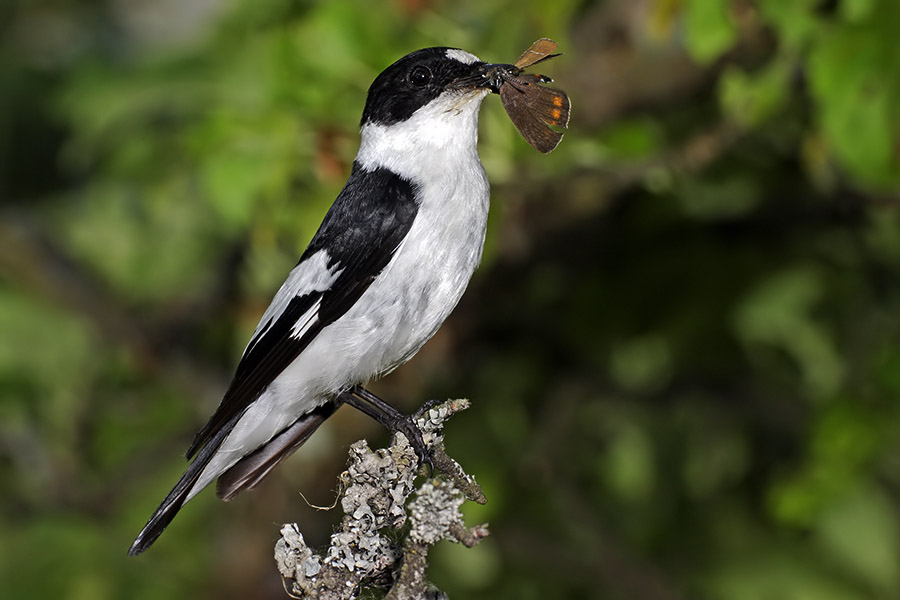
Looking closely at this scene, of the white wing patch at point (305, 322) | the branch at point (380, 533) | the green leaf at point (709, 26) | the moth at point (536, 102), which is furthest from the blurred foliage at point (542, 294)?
the branch at point (380, 533)

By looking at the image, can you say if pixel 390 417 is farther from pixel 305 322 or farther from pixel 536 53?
pixel 536 53

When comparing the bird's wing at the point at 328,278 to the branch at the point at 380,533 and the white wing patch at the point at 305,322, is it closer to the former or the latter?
the white wing patch at the point at 305,322

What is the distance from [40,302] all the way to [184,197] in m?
1.18

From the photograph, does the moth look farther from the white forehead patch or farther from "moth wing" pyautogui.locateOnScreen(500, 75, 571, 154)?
the white forehead patch

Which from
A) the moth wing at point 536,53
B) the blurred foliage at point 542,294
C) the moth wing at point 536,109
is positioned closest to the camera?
the moth wing at point 536,109

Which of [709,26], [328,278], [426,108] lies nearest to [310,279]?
[328,278]

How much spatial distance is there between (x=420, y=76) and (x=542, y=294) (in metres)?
2.55

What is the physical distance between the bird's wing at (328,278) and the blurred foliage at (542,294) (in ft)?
2.81

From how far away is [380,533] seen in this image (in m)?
1.62

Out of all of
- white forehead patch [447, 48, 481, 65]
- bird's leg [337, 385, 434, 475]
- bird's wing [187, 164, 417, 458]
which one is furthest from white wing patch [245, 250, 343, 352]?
white forehead patch [447, 48, 481, 65]

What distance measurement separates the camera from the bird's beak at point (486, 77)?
1682mm

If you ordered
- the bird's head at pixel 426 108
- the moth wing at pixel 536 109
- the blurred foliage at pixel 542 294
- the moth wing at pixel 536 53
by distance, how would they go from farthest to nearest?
1. the blurred foliage at pixel 542 294
2. the bird's head at pixel 426 108
3. the moth wing at pixel 536 53
4. the moth wing at pixel 536 109

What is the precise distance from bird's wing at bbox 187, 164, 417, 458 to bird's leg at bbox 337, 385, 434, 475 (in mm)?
167

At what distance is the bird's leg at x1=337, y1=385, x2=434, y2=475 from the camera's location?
1748 millimetres
